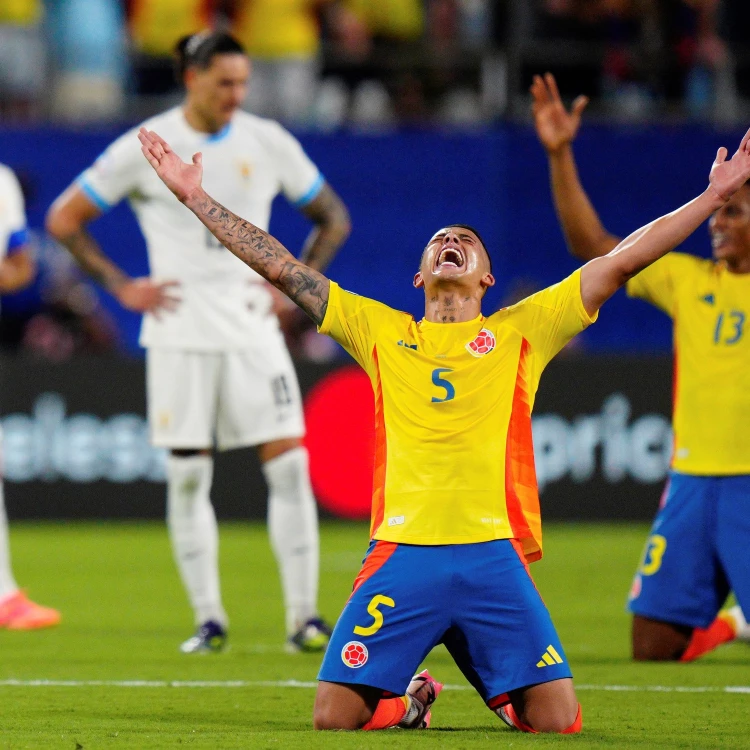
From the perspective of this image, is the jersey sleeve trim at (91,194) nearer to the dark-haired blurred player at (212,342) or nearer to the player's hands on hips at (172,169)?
the dark-haired blurred player at (212,342)

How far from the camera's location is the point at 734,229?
6.84 meters

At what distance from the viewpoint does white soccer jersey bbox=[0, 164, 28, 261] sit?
8.23 meters

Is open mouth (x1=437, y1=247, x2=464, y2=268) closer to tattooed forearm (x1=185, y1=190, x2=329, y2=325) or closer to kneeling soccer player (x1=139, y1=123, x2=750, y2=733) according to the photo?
kneeling soccer player (x1=139, y1=123, x2=750, y2=733)

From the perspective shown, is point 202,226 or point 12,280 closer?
point 202,226

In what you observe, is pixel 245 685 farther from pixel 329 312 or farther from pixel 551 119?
pixel 551 119

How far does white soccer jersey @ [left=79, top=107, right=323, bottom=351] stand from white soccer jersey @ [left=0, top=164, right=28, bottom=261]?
40.0 inches

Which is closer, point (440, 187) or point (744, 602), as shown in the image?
point (744, 602)

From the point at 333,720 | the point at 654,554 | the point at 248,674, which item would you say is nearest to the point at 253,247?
the point at 333,720

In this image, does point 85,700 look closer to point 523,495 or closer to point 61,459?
point 523,495

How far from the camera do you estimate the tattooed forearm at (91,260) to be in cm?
754

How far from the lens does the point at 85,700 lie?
5656mm

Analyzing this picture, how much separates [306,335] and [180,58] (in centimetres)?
683

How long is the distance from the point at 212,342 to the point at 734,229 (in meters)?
2.36

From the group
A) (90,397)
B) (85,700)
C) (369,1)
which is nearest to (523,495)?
(85,700)
